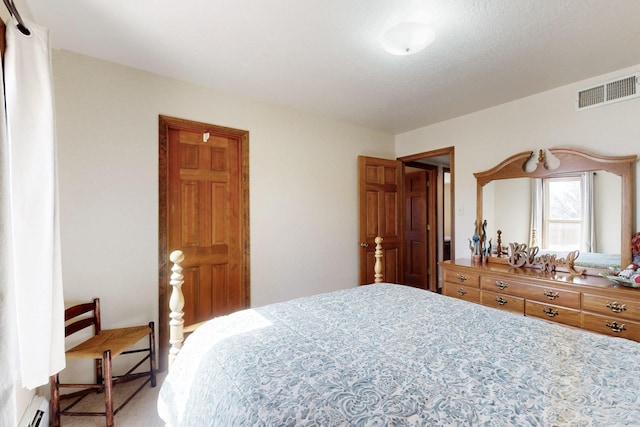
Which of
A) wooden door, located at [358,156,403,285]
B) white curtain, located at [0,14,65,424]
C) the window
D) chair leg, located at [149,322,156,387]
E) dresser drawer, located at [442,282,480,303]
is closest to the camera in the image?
white curtain, located at [0,14,65,424]

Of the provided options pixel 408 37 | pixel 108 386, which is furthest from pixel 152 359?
pixel 408 37

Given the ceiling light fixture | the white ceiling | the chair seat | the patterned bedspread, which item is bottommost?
the chair seat

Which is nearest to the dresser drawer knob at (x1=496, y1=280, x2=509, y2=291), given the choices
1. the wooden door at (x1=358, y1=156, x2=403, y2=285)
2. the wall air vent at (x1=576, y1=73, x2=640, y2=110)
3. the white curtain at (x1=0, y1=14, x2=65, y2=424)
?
the wooden door at (x1=358, y1=156, x2=403, y2=285)

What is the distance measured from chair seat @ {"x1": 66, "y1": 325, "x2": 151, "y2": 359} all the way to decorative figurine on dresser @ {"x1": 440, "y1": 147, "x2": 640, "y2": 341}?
277cm

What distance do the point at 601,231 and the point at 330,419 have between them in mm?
2857

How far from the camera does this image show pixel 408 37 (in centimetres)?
168

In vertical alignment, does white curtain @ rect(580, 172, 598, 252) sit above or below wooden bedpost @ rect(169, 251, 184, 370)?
above

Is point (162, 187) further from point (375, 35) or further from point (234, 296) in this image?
point (375, 35)

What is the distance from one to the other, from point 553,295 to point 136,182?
3389 millimetres

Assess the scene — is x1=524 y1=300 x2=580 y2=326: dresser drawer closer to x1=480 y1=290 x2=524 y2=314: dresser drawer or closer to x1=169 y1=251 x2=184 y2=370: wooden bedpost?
x1=480 y1=290 x2=524 y2=314: dresser drawer

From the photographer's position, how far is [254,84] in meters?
2.56

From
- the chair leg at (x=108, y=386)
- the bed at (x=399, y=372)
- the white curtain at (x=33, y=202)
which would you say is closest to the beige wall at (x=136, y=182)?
the chair leg at (x=108, y=386)

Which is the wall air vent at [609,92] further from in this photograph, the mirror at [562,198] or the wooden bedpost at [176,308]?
the wooden bedpost at [176,308]

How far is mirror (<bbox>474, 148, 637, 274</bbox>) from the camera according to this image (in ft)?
7.46
